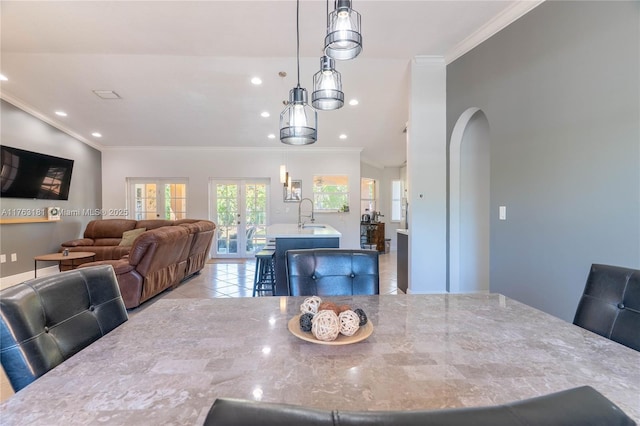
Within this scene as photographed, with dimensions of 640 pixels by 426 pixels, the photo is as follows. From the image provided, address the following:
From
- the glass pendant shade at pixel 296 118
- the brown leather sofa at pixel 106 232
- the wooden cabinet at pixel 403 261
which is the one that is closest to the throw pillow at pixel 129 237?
the brown leather sofa at pixel 106 232

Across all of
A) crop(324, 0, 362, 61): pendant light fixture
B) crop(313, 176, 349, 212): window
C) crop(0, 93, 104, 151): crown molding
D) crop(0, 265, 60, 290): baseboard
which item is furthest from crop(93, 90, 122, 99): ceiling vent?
crop(324, 0, 362, 61): pendant light fixture

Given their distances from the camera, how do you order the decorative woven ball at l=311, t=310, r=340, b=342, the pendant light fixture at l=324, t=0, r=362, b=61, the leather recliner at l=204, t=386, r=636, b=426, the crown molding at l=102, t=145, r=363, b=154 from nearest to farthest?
1. the leather recliner at l=204, t=386, r=636, b=426
2. the decorative woven ball at l=311, t=310, r=340, b=342
3. the pendant light fixture at l=324, t=0, r=362, b=61
4. the crown molding at l=102, t=145, r=363, b=154

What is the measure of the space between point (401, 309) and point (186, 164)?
698cm

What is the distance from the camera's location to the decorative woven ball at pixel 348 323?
95 centimetres

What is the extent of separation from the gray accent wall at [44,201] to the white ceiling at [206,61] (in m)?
0.24

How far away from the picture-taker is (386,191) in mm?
8906

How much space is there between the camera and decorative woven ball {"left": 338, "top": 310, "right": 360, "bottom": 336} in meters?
0.95

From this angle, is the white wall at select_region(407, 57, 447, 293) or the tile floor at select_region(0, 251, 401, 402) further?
the tile floor at select_region(0, 251, 401, 402)

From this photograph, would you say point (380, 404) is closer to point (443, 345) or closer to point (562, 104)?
point (443, 345)

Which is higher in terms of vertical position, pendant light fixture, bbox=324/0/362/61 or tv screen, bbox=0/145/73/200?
pendant light fixture, bbox=324/0/362/61

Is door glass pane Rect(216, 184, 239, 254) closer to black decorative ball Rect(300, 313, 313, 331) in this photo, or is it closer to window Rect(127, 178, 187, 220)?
window Rect(127, 178, 187, 220)

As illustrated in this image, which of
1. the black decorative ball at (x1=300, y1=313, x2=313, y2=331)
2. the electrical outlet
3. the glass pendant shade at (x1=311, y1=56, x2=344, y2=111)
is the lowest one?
the black decorative ball at (x1=300, y1=313, x2=313, y2=331)

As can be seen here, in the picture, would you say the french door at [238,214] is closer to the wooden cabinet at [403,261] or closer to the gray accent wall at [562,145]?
the wooden cabinet at [403,261]

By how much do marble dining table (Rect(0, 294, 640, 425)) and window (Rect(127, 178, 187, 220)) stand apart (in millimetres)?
6679
